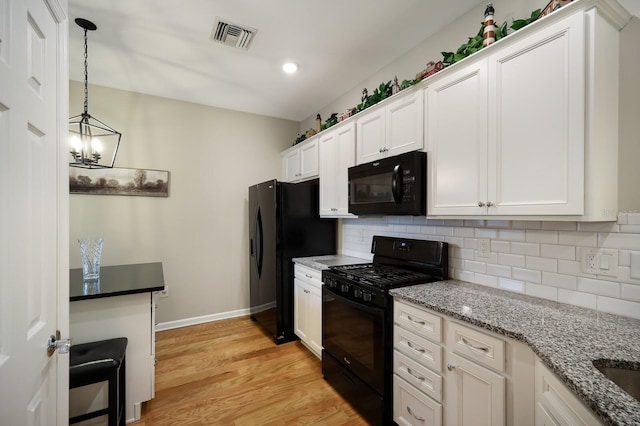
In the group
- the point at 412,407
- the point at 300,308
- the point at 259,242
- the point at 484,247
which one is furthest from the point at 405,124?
the point at 259,242

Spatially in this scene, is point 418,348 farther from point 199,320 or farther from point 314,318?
point 199,320

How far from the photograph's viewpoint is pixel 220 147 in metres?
3.76

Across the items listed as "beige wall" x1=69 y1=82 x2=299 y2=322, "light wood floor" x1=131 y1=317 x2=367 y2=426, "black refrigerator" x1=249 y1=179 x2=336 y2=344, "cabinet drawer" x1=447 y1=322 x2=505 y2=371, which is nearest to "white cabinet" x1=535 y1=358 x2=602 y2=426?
"cabinet drawer" x1=447 y1=322 x2=505 y2=371

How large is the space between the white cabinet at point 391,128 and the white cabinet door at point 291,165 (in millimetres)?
1251

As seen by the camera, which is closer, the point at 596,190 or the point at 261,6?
the point at 596,190

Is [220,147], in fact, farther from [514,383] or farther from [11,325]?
[514,383]

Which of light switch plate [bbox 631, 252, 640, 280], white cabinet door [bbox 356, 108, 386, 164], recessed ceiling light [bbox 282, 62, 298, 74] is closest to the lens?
light switch plate [bbox 631, 252, 640, 280]

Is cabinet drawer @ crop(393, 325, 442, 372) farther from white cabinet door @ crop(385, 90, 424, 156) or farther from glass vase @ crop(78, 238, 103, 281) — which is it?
glass vase @ crop(78, 238, 103, 281)

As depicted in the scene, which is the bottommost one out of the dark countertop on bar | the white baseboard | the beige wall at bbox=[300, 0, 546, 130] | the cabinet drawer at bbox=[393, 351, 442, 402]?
the white baseboard

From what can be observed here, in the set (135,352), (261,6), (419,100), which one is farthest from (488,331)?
(261,6)

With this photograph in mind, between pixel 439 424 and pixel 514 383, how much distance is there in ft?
1.78

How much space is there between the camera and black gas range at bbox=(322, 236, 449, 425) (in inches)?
69.8

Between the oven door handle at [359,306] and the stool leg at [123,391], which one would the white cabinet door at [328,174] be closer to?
the oven door handle at [359,306]

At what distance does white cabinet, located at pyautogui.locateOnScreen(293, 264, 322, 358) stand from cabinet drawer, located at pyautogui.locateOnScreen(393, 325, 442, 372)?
0.94 m
